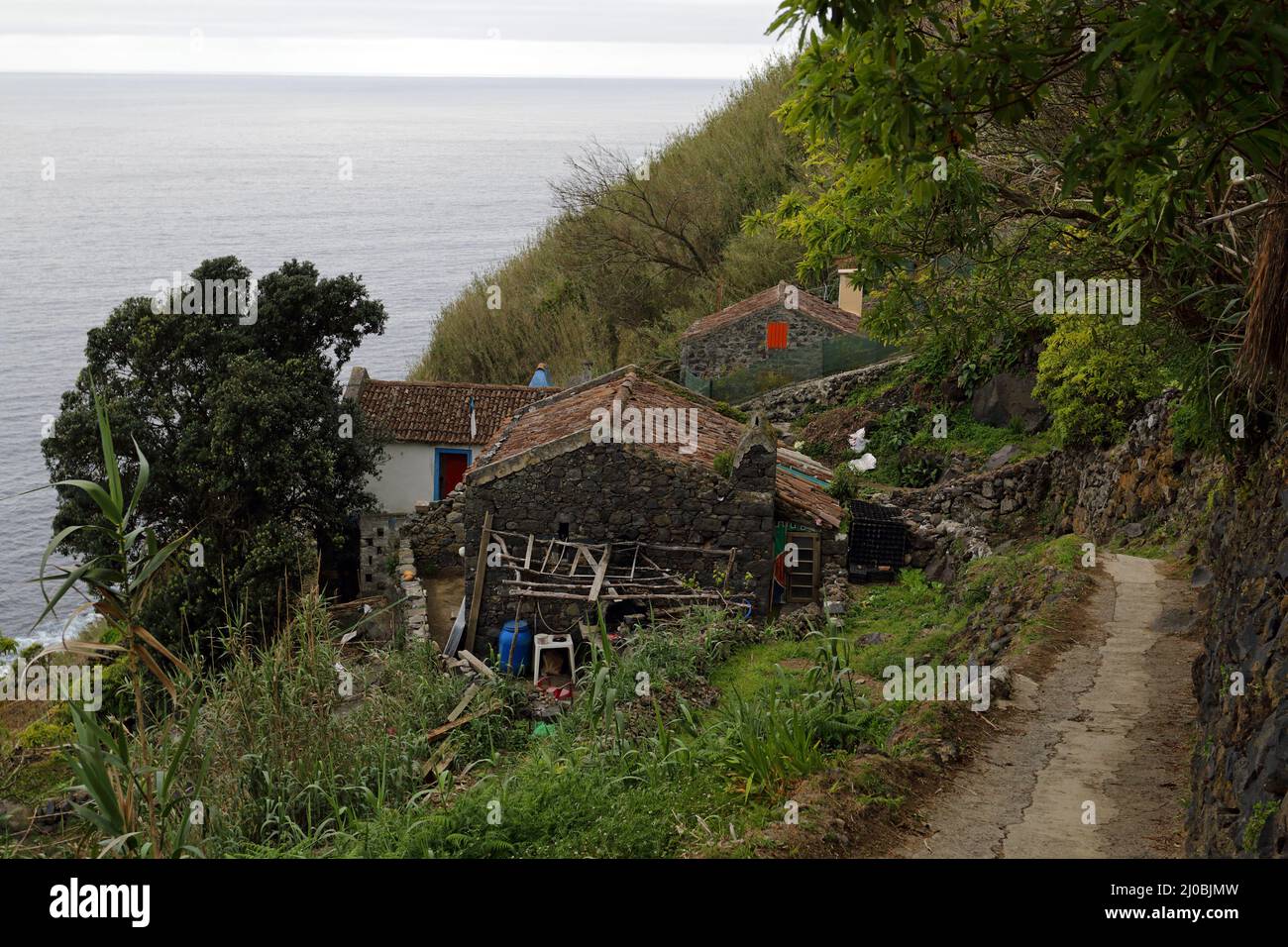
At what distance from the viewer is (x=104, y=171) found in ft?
451

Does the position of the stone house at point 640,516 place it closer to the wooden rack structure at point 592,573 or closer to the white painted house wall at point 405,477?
the wooden rack structure at point 592,573

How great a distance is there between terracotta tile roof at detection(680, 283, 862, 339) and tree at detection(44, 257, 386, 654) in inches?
435

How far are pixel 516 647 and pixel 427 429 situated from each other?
44.5 feet

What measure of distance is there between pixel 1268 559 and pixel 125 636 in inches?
299

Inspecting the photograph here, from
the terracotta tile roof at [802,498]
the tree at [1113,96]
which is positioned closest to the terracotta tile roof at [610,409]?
the terracotta tile roof at [802,498]

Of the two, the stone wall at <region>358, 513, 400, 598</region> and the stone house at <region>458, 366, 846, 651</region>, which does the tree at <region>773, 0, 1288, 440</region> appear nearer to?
the stone house at <region>458, 366, 846, 651</region>

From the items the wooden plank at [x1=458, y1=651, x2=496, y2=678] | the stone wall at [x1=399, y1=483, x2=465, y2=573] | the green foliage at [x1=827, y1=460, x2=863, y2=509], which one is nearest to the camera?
the wooden plank at [x1=458, y1=651, x2=496, y2=678]

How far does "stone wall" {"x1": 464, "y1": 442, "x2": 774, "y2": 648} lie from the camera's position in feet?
62.3

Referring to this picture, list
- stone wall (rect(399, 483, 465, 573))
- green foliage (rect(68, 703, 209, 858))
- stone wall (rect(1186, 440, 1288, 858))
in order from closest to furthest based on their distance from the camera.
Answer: green foliage (rect(68, 703, 209, 858)), stone wall (rect(1186, 440, 1288, 858)), stone wall (rect(399, 483, 465, 573))

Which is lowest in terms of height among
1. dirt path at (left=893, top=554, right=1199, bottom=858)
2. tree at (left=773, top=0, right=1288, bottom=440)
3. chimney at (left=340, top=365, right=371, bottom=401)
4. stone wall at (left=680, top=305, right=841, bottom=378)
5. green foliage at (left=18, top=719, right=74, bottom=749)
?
green foliage at (left=18, top=719, right=74, bottom=749)

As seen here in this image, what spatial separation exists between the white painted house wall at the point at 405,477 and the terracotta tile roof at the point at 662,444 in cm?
805

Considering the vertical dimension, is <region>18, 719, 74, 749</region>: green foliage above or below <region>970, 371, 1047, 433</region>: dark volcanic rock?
below

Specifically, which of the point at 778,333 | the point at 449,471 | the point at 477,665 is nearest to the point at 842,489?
the point at 477,665

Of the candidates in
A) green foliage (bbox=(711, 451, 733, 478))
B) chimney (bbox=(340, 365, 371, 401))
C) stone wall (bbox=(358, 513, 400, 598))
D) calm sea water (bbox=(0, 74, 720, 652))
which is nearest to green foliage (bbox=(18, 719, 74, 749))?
stone wall (bbox=(358, 513, 400, 598))
